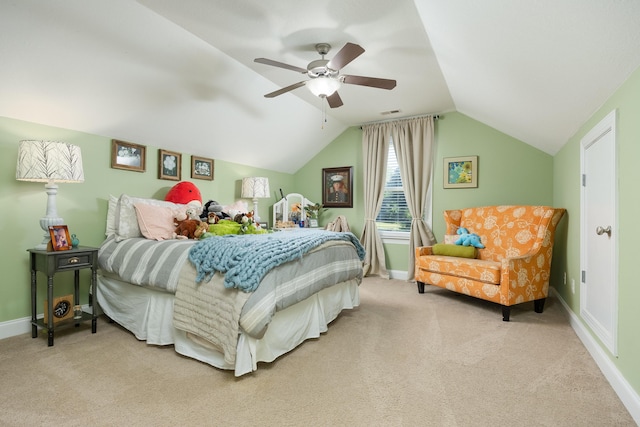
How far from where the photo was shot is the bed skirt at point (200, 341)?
2.03 metres

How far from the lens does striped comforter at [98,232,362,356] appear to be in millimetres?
1881

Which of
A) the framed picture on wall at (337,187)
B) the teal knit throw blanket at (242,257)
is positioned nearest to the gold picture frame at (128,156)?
the teal knit throw blanket at (242,257)

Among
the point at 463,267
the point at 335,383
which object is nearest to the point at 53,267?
the point at 335,383

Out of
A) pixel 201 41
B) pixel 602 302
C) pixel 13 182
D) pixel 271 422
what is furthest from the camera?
pixel 201 41

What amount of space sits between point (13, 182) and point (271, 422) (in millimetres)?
2658

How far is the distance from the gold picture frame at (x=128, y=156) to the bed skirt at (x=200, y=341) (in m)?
1.11

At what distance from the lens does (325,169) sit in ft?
17.8

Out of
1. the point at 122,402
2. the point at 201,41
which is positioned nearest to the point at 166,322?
the point at 122,402

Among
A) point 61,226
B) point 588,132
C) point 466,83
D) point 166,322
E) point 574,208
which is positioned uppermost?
point 466,83

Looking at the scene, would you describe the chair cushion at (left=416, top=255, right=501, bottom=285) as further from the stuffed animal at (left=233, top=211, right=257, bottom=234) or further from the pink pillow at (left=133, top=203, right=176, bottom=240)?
the pink pillow at (left=133, top=203, right=176, bottom=240)

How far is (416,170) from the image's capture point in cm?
459

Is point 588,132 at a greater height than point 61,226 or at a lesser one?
greater

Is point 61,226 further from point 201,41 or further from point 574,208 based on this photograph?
point 574,208

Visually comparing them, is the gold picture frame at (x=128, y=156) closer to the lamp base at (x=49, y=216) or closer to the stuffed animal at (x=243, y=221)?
the lamp base at (x=49, y=216)
